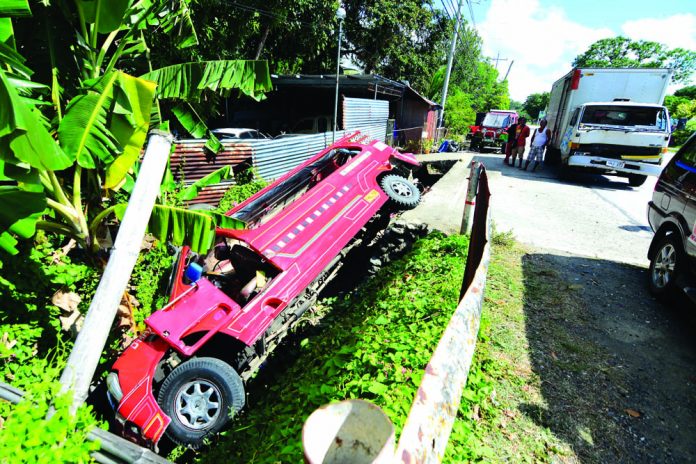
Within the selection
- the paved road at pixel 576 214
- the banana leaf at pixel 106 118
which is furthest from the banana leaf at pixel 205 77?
the paved road at pixel 576 214

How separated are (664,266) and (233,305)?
204 inches

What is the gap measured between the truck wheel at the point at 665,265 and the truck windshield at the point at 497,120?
19275 mm

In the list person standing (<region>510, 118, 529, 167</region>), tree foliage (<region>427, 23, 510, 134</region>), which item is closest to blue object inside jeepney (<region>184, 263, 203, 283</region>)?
person standing (<region>510, 118, 529, 167</region>)

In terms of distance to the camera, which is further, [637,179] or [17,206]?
[637,179]

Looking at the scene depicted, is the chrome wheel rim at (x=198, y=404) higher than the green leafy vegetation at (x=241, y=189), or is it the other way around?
the green leafy vegetation at (x=241, y=189)

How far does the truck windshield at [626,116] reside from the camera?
10078 mm

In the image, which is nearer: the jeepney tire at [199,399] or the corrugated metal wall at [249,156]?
the jeepney tire at [199,399]

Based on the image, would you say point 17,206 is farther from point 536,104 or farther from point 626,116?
point 536,104

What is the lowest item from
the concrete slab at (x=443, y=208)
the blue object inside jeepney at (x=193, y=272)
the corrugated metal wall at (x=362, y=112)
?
the blue object inside jeepney at (x=193, y=272)

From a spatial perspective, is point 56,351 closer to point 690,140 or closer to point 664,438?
point 664,438

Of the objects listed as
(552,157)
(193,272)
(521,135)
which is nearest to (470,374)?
(193,272)

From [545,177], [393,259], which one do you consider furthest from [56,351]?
[545,177]

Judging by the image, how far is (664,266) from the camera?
4.20 meters

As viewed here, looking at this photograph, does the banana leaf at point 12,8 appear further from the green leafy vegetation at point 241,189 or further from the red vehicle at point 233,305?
the green leafy vegetation at point 241,189
